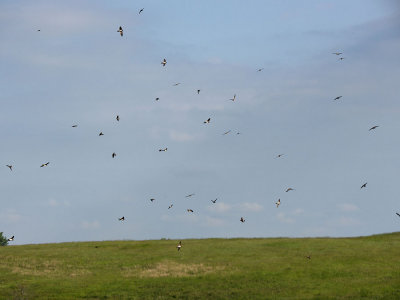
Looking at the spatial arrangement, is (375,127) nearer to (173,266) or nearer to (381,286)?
(381,286)

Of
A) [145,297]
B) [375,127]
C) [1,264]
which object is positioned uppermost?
[375,127]

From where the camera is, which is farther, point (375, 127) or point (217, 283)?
point (217, 283)

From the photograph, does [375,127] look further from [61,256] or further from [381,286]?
[61,256]

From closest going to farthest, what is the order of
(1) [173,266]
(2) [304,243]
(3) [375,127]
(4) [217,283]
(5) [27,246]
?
1. (3) [375,127]
2. (4) [217,283]
3. (1) [173,266]
4. (2) [304,243]
5. (5) [27,246]

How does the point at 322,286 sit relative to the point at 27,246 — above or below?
below

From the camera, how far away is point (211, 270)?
57.8m

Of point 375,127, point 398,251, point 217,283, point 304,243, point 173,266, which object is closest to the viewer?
point 375,127

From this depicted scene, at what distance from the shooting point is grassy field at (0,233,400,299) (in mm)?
51312

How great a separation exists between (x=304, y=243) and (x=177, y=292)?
23.3 m

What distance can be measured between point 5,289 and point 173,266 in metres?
15.3

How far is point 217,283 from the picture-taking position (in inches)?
2106

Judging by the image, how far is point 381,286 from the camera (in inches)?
2003

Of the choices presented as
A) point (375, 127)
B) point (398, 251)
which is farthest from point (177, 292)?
point (398, 251)

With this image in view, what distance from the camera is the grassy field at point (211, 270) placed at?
51.3 m
